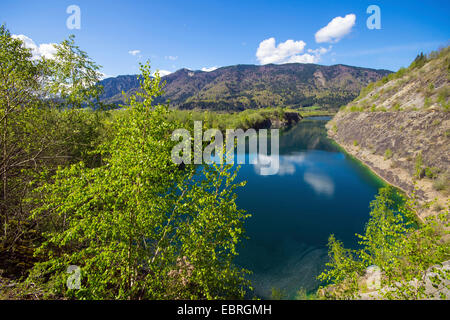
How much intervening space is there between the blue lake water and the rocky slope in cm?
515

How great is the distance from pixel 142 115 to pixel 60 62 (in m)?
8.30

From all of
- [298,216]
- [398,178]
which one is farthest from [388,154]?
[298,216]

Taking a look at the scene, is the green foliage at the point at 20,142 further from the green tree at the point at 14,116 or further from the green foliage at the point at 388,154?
the green foliage at the point at 388,154

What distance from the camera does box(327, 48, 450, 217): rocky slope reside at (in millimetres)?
31828

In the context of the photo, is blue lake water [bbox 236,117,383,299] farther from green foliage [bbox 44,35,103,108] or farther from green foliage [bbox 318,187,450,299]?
green foliage [bbox 44,35,103,108]

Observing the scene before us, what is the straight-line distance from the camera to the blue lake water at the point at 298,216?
18547 millimetres

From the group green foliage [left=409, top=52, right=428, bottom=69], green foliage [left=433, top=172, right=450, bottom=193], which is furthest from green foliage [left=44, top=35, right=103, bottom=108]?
green foliage [left=409, top=52, right=428, bottom=69]

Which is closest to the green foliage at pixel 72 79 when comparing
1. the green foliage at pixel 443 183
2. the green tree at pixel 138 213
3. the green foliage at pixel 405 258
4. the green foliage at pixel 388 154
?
the green tree at pixel 138 213

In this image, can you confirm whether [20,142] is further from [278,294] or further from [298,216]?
[298,216]

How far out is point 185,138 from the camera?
7559 mm

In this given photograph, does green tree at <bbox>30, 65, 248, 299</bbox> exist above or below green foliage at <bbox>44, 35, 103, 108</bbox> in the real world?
below

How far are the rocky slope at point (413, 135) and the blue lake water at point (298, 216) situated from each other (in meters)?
5.15
